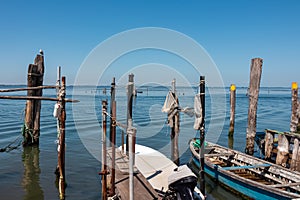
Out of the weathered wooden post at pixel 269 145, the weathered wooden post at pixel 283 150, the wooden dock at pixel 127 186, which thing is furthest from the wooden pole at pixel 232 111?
the wooden dock at pixel 127 186

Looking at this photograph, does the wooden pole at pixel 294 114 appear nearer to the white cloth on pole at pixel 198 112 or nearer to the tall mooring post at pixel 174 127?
the tall mooring post at pixel 174 127

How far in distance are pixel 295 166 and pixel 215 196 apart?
354cm

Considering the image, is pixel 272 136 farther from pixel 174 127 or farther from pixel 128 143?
pixel 128 143

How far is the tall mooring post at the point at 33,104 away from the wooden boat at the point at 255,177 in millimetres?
8736

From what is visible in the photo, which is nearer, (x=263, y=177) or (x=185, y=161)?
(x=263, y=177)

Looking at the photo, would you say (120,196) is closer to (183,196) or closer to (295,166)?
(183,196)

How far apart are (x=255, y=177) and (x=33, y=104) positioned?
454 inches

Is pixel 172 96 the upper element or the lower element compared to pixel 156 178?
upper

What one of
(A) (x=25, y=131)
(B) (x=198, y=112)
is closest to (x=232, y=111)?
(B) (x=198, y=112)

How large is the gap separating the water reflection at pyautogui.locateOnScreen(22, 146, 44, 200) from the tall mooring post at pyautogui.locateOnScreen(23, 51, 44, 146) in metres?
0.60

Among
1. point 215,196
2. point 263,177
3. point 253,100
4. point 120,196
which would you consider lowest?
point 215,196

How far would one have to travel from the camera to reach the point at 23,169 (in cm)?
1241

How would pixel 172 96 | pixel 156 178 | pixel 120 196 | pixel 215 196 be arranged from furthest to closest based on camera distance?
pixel 172 96, pixel 215 196, pixel 156 178, pixel 120 196

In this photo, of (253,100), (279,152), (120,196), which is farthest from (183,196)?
(253,100)
